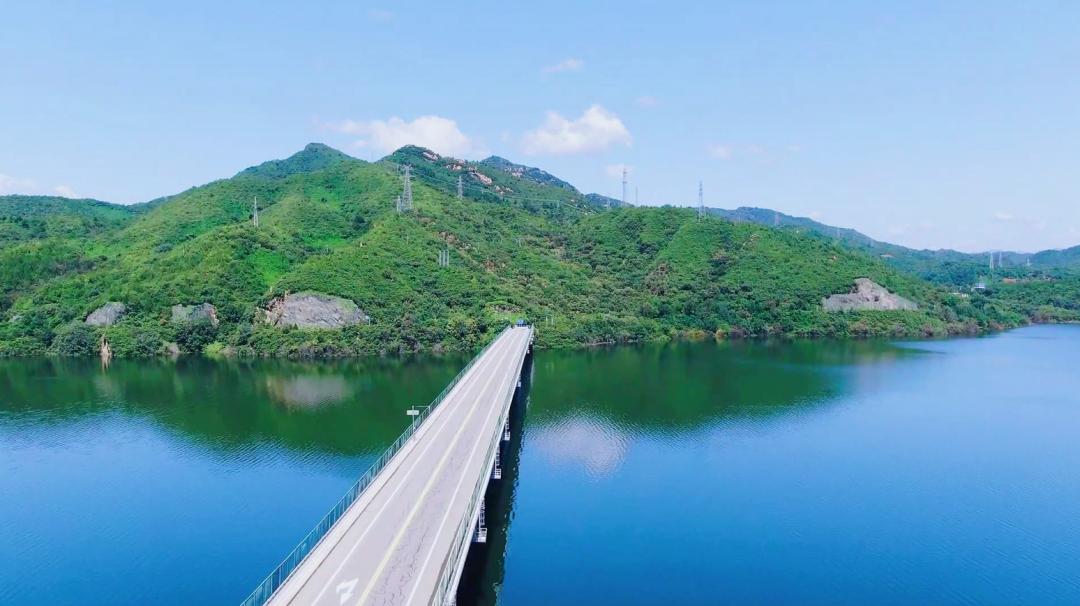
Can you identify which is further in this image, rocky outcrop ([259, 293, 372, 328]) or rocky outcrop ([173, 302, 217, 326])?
rocky outcrop ([259, 293, 372, 328])

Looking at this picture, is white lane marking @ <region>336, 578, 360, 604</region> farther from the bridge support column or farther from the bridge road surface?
the bridge support column

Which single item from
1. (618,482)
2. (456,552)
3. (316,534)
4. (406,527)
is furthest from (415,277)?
(456,552)

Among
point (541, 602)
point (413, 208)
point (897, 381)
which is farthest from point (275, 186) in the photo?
point (541, 602)

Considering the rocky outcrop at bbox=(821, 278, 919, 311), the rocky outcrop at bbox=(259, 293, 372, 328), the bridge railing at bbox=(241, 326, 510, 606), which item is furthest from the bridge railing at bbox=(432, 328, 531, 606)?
the rocky outcrop at bbox=(821, 278, 919, 311)

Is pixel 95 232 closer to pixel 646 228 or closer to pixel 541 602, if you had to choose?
pixel 646 228

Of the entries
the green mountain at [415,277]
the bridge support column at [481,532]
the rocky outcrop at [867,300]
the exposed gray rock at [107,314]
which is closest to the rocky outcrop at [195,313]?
the green mountain at [415,277]

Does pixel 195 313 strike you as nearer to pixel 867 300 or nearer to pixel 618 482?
pixel 618 482
